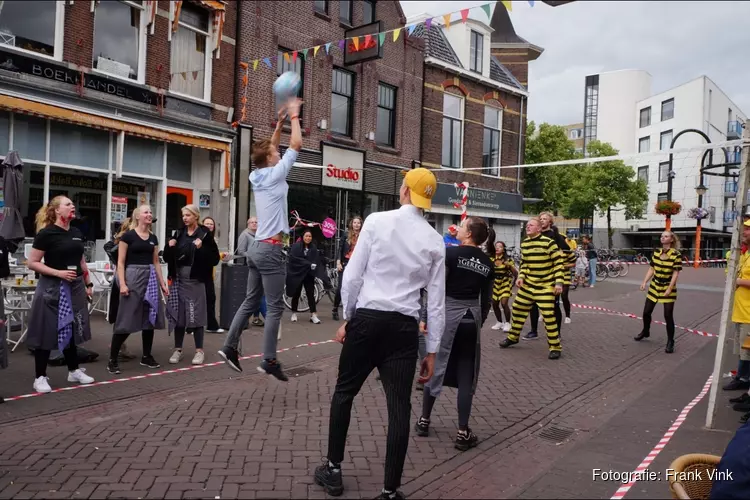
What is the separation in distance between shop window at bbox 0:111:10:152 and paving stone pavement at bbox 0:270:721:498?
7.27 meters

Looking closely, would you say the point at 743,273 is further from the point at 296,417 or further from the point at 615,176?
the point at 615,176

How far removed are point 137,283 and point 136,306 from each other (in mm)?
263

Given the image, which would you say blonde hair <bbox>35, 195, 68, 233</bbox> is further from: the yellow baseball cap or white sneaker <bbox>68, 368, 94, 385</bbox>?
the yellow baseball cap

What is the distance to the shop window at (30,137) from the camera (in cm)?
1111

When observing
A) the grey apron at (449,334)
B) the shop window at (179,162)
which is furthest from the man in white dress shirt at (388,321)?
the shop window at (179,162)

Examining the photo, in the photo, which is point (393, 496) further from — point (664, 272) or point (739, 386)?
point (664, 272)

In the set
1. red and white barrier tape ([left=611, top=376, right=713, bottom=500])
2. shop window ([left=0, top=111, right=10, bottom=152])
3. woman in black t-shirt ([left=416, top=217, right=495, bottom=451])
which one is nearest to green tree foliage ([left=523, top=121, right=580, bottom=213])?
shop window ([left=0, top=111, right=10, bottom=152])

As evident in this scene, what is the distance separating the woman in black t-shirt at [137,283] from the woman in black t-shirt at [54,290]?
0.58 metres

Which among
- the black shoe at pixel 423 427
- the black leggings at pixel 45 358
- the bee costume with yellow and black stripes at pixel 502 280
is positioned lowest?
the black shoe at pixel 423 427

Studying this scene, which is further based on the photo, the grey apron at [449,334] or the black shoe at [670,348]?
the black shoe at [670,348]

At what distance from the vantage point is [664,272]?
8812 millimetres

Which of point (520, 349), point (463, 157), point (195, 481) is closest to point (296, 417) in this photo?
point (195, 481)

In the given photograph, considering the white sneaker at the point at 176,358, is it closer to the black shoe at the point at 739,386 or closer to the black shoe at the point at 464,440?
the black shoe at the point at 464,440

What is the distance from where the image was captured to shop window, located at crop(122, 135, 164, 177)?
13.2 meters
